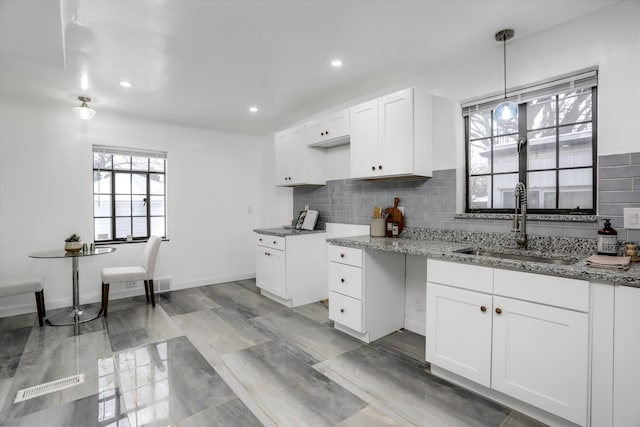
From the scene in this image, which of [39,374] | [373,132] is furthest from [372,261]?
[39,374]

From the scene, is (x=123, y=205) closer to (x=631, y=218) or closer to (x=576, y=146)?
(x=576, y=146)

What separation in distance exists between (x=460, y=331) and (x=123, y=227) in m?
4.25

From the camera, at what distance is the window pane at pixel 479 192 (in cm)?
262

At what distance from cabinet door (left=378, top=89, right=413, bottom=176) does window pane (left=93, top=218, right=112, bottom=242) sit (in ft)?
11.8

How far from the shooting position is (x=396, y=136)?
276 cm

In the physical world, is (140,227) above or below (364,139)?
below

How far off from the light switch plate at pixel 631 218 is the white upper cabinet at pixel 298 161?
2.85 m

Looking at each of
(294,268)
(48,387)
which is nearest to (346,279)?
(294,268)

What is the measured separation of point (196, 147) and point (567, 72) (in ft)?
14.4

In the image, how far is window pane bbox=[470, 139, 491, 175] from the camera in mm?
2617

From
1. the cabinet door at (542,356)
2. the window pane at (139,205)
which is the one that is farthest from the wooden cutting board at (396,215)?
the window pane at (139,205)

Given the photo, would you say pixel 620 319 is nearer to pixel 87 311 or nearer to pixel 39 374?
pixel 39 374

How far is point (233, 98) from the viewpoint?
3.54 metres

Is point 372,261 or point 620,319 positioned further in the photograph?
point 372,261
